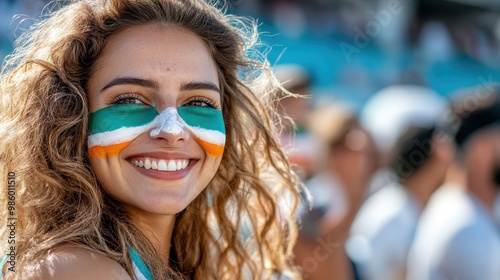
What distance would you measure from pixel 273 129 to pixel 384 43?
732 cm

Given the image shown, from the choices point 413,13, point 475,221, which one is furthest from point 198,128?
point 413,13

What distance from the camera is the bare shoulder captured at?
1.67 m

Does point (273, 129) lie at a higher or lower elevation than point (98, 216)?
lower

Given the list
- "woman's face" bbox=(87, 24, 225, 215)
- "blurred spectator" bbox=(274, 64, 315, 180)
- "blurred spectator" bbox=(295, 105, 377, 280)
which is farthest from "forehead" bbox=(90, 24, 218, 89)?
"blurred spectator" bbox=(274, 64, 315, 180)

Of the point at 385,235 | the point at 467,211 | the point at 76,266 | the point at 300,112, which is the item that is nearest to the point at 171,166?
the point at 76,266

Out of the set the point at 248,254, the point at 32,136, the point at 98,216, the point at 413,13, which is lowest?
the point at 413,13

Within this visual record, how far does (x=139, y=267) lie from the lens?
6.32 ft

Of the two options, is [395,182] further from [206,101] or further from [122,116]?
[122,116]

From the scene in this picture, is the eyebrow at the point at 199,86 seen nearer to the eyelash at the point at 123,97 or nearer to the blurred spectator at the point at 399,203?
the eyelash at the point at 123,97

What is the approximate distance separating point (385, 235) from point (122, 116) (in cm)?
227

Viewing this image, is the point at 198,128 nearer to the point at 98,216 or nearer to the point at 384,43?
the point at 98,216

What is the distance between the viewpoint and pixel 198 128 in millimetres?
2047

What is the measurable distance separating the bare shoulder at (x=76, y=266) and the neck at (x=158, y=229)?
0.90 ft

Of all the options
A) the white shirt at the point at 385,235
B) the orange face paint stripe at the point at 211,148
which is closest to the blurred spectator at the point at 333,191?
the white shirt at the point at 385,235
